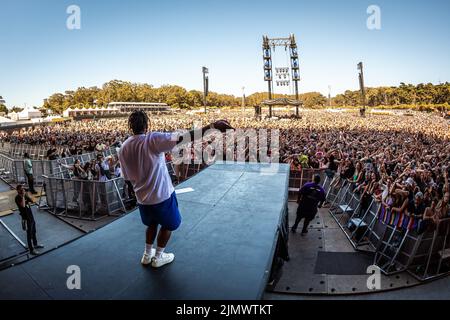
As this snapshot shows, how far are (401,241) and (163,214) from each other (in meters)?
4.57

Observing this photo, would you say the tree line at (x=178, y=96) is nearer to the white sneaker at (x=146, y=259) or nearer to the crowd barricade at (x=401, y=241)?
the crowd barricade at (x=401, y=241)

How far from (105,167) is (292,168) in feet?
20.2

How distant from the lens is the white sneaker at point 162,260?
2746 millimetres

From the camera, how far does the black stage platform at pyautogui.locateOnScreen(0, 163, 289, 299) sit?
2.40 metres

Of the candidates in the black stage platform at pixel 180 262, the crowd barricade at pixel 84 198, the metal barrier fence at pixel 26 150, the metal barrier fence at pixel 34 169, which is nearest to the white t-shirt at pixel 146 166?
the black stage platform at pixel 180 262

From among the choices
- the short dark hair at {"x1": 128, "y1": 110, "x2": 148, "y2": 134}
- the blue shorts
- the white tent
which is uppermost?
the white tent

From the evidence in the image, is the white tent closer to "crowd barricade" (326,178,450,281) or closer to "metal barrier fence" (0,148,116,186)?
"metal barrier fence" (0,148,116,186)

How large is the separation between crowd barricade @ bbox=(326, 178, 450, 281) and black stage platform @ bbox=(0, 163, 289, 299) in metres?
2.41

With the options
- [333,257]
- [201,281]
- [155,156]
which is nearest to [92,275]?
[201,281]

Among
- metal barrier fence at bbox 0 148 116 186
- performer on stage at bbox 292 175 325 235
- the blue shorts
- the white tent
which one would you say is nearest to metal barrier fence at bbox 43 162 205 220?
metal barrier fence at bbox 0 148 116 186

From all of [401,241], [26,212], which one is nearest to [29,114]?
[26,212]

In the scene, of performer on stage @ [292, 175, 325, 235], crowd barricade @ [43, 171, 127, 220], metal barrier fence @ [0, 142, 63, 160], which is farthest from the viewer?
metal barrier fence @ [0, 142, 63, 160]
